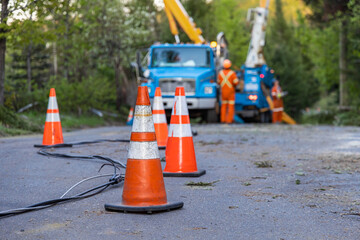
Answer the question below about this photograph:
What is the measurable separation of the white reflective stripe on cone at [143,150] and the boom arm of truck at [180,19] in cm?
1750

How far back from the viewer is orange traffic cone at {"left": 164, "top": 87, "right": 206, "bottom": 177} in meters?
6.55

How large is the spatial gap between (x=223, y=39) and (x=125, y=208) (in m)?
19.5

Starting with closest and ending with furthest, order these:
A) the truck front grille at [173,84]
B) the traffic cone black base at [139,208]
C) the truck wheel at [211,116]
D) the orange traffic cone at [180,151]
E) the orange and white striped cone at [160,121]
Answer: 1. the traffic cone black base at [139,208]
2. the orange traffic cone at [180,151]
3. the orange and white striped cone at [160,121]
4. the truck front grille at [173,84]
5. the truck wheel at [211,116]

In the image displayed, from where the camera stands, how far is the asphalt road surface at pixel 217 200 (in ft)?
12.9

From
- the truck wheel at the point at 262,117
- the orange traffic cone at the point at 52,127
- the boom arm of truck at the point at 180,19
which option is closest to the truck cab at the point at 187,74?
the boom arm of truck at the point at 180,19

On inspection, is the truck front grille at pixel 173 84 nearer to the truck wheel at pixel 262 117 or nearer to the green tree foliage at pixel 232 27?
the truck wheel at pixel 262 117

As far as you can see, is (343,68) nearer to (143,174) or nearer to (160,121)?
(160,121)

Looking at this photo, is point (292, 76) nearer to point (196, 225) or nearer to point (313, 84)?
point (313, 84)

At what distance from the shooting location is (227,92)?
19312 millimetres

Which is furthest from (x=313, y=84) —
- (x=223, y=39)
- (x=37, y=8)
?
(x=37, y=8)

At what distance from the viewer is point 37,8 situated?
1446cm

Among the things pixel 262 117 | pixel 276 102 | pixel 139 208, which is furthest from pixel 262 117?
pixel 139 208

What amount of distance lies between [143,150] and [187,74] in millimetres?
14432

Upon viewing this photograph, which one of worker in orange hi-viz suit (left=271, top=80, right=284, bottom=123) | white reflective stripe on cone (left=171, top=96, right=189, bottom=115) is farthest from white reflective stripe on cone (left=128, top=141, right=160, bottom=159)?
worker in orange hi-viz suit (left=271, top=80, right=284, bottom=123)
